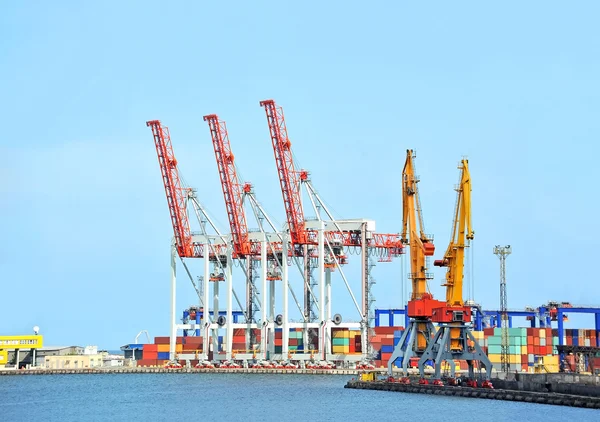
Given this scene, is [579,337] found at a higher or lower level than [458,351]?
higher

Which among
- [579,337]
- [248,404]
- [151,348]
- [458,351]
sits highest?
[579,337]

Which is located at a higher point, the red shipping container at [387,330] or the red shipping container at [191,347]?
the red shipping container at [387,330]

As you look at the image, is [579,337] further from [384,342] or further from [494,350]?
[384,342]

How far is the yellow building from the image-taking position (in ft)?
498

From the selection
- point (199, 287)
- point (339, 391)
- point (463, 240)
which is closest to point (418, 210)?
point (463, 240)

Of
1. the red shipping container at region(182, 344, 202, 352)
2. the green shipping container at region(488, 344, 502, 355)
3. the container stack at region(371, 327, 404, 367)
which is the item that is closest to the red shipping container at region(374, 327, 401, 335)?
the container stack at region(371, 327, 404, 367)

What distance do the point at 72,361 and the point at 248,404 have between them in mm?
71332

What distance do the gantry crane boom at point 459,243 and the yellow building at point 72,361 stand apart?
7090cm

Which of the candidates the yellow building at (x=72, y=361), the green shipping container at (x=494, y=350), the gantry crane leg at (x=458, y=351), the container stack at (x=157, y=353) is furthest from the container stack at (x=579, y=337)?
the yellow building at (x=72, y=361)

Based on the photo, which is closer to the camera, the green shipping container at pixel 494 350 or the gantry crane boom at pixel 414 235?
the gantry crane boom at pixel 414 235

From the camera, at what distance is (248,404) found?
285 feet

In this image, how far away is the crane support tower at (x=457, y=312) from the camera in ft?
302

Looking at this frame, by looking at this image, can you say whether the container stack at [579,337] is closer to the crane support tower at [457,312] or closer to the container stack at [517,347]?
the container stack at [517,347]

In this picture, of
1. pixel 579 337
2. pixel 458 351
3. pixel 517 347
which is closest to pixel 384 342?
pixel 517 347
